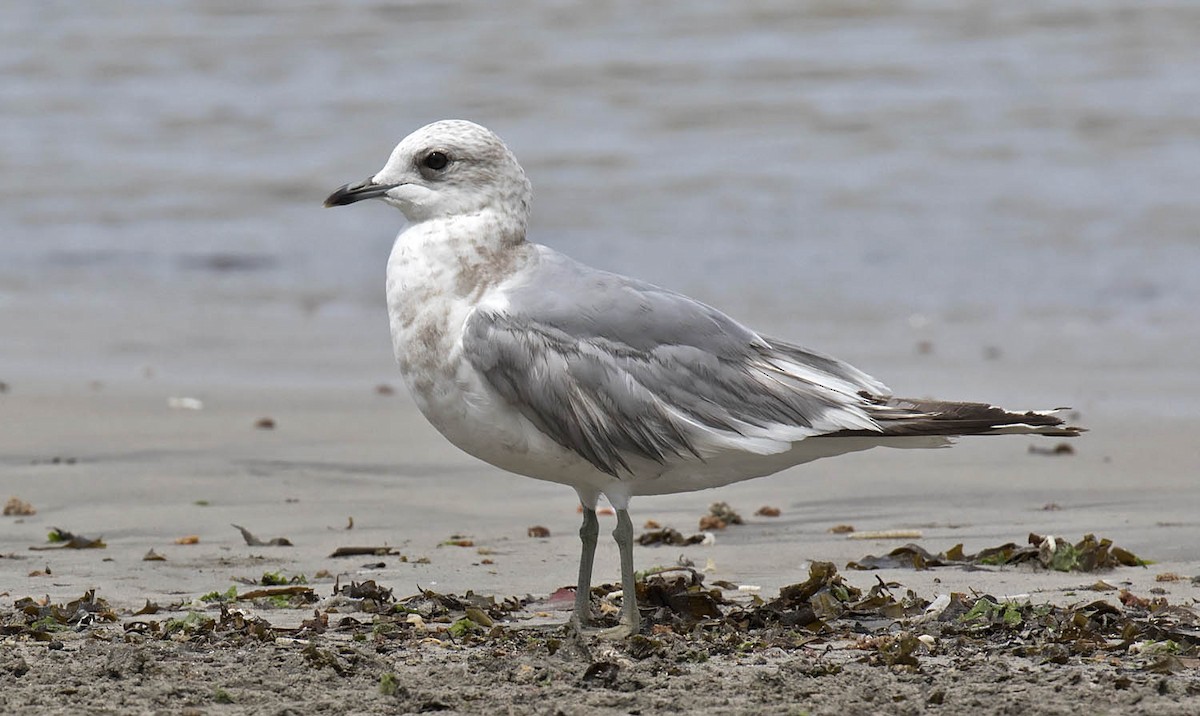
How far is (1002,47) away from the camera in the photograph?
1930cm

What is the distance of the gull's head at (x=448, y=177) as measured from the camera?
4.77m

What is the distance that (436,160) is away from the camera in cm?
479

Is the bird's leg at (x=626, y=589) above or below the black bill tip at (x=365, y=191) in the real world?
below

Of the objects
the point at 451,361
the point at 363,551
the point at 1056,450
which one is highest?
the point at 451,361

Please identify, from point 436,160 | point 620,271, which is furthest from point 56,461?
point 620,271

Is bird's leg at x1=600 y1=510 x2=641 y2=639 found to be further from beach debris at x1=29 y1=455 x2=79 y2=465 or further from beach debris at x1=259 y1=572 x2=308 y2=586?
beach debris at x1=29 y1=455 x2=79 y2=465

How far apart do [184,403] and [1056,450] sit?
391 centimetres

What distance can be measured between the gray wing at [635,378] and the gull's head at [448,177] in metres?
0.30

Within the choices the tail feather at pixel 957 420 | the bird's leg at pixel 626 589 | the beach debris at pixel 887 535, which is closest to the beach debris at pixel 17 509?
the bird's leg at pixel 626 589

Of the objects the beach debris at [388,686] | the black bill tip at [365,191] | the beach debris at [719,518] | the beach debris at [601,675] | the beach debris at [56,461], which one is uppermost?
the black bill tip at [365,191]

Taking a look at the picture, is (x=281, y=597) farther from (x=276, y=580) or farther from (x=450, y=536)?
(x=450, y=536)

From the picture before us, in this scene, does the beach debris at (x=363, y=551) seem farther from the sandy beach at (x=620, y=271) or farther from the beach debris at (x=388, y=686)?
the beach debris at (x=388, y=686)

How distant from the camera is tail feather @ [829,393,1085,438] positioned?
439 centimetres

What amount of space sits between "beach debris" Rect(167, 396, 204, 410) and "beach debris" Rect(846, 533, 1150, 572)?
150 inches
